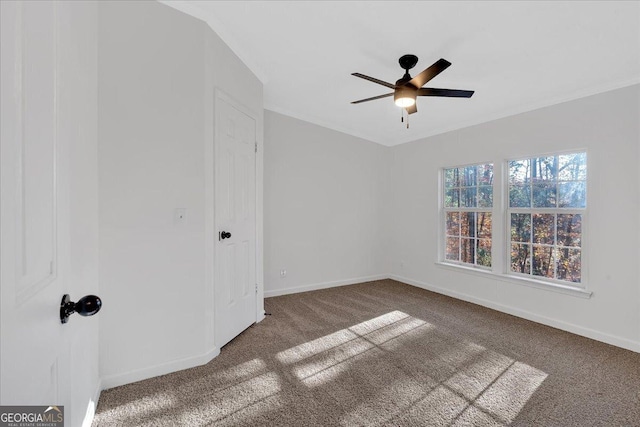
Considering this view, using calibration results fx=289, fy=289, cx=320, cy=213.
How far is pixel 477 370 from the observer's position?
2.32 m

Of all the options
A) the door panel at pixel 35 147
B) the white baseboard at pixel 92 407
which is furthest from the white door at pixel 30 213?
the white baseboard at pixel 92 407

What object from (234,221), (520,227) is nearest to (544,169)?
(520,227)

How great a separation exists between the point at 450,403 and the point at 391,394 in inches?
15.0

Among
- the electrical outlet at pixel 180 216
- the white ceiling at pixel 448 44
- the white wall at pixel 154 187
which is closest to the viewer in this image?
the white wall at pixel 154 187

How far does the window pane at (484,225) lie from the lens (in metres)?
3.98

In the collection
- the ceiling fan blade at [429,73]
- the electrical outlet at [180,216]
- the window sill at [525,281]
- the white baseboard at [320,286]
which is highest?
the ceiling fan blade at [429,73]

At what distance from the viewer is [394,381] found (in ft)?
7.07

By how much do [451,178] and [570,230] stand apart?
5.39 ft

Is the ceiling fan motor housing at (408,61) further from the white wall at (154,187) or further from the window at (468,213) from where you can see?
the window at (468,213)

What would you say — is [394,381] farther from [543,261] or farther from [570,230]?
[570,230]

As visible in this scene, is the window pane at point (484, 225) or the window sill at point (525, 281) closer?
the window sill at point (525, 281)

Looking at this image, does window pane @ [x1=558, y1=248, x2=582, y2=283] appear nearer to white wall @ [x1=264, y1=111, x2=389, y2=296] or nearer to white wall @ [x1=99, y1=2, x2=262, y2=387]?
white wall @ [x1=264, y1=111, x2=389, y2=296]

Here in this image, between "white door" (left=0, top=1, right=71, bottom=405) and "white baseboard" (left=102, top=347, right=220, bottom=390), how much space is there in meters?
1.52

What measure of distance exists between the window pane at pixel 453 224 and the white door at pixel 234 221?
3049mm
